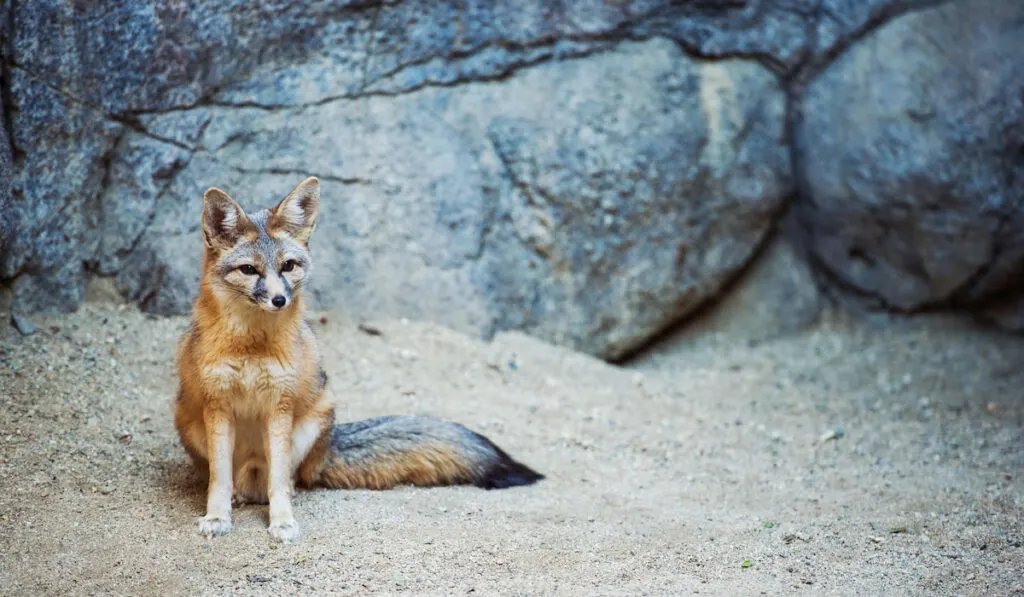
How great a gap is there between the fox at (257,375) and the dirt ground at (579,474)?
150 millimetres

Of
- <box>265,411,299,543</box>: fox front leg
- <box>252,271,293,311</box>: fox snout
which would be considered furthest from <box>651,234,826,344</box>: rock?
<box>252,271,293,311</box>: fox snout

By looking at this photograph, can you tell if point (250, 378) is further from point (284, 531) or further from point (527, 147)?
point (527, 147)

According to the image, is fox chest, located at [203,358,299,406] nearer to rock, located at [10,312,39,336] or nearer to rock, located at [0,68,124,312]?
rock, located at [10,312,39,336]

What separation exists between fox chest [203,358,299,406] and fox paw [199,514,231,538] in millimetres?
489

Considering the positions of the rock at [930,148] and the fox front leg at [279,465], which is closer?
the fox front leg at [279,465]

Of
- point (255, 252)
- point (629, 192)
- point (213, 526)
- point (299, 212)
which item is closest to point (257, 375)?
point (255, 252)

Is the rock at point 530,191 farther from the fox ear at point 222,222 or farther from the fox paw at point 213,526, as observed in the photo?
the fox paw at point 213,526

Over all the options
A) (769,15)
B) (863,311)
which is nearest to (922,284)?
(863,311)

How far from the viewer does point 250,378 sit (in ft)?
12.7

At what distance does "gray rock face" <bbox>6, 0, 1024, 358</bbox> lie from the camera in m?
5.26

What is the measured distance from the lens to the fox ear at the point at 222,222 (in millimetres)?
3865

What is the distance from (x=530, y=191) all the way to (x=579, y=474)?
2.17 m

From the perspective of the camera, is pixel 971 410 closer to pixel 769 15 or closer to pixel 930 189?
pixel 930 189

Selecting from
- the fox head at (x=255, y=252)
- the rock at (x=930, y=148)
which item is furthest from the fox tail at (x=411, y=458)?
the rock at (x=930, y=148)
